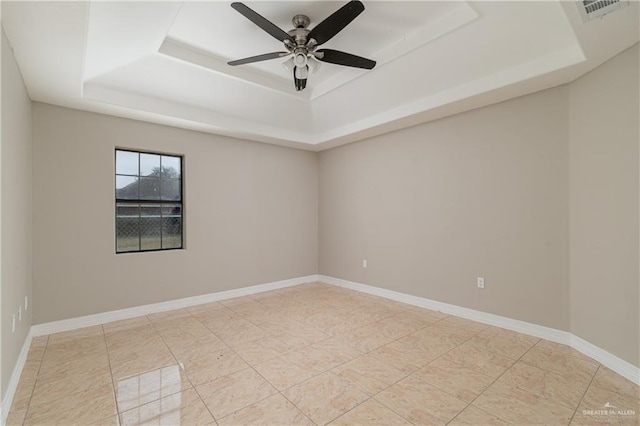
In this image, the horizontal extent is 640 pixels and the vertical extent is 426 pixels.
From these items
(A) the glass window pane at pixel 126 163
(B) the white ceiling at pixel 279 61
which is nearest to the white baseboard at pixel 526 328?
(B) the white ceiling at pixel 279 61

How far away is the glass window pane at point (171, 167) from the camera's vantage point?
4168 millimetres

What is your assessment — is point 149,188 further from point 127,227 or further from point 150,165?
point 127,227

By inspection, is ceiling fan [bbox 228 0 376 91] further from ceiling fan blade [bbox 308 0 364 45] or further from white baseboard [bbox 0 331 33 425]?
white baseboard [bbox 0 331 33 425]

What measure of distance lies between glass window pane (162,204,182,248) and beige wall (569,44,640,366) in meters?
4.58

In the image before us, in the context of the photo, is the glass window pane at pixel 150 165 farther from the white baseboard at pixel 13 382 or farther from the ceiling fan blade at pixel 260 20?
the ceiling fan blade at pixel 260 20

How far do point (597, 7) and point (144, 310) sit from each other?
5091 millimetres

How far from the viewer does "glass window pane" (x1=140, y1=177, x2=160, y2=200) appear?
158 inches

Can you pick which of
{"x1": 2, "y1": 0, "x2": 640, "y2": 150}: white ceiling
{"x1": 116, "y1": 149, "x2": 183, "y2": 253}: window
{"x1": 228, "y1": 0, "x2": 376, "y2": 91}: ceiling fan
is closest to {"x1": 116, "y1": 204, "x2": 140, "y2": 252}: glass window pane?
{"x1": 116, "y1": 149, "x2": 183, "y2": 253}: window

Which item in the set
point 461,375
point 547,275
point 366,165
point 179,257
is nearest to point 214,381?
point 461,375

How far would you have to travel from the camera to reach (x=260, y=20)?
216cm

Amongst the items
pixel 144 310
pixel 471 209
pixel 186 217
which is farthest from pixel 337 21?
pixel 144 310

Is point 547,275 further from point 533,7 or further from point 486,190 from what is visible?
point 533,7

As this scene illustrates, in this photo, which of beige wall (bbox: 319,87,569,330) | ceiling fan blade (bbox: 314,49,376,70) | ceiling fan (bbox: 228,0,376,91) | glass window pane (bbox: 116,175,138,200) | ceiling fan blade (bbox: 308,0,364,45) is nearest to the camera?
ceiling fan blade (bbox: 308,0,364,45)

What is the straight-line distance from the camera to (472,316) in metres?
3.61
